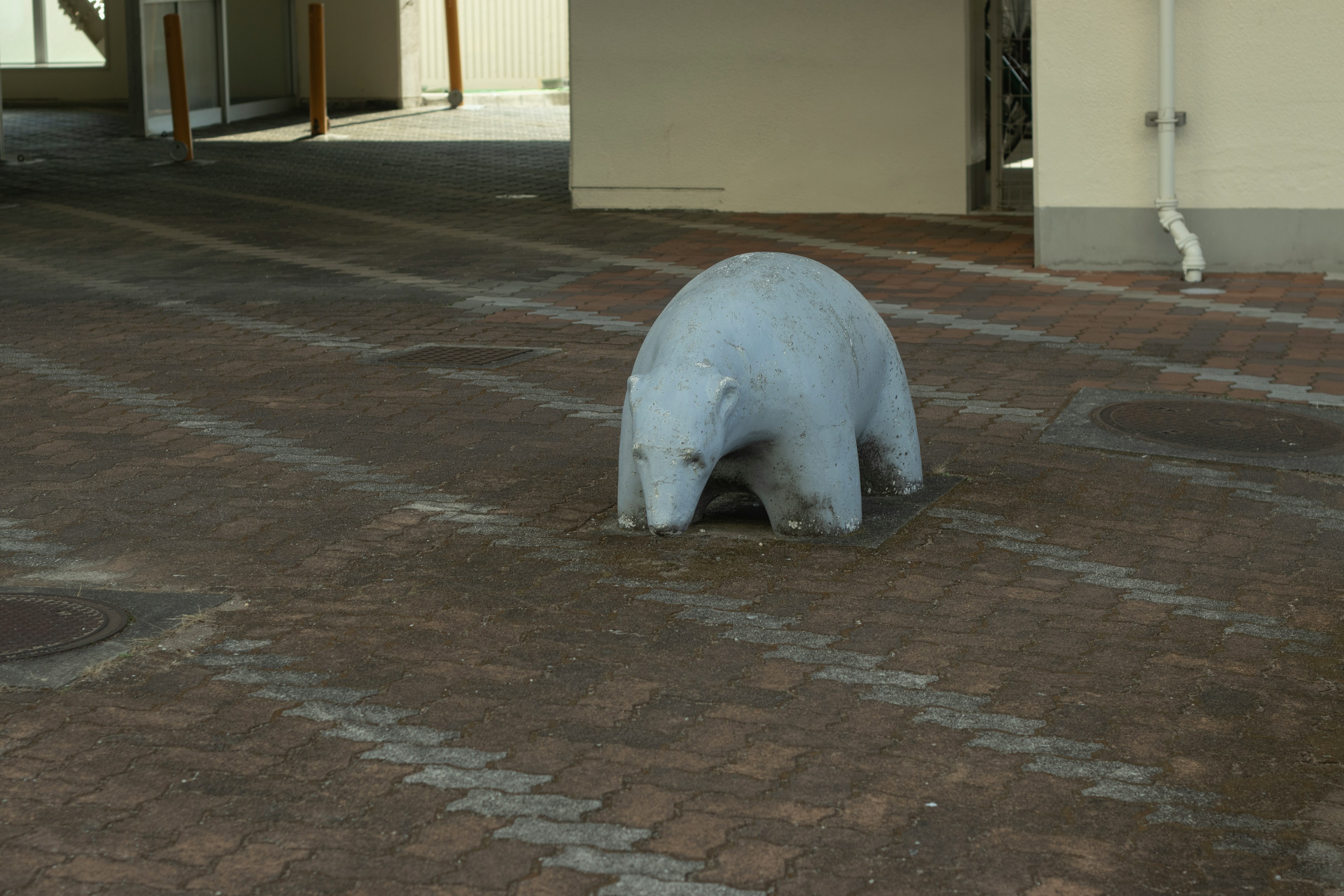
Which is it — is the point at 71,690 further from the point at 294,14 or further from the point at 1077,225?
the point at 294,14

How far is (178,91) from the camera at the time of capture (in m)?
20.7

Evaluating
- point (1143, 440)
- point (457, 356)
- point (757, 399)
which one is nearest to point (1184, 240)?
point (1143, 440)

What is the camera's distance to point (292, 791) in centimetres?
401

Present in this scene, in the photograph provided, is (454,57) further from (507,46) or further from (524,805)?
(524,805)

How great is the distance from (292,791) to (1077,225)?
974 cm

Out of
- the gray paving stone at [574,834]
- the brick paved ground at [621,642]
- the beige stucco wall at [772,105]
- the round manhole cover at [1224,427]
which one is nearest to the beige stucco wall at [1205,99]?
the brick paved ground at [621,642]

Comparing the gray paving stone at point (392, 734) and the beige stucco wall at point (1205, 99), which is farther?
the beige stucco wall at point (1205, 99)

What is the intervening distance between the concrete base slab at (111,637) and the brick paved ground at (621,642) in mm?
88

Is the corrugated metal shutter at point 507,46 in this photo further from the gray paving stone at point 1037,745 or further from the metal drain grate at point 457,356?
the gray paving stone at point 1037,745

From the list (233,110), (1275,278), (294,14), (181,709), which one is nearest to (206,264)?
(1275,278)

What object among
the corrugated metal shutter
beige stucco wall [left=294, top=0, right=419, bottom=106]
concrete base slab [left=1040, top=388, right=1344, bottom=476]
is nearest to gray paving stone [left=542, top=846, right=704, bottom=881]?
concrete base slab [left=1040, top=388, right=1344, bottom=476]

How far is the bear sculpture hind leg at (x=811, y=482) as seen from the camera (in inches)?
231

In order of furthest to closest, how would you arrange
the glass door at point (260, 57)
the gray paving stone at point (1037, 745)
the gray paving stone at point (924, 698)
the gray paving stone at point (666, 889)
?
the glass door at point (260, 57), the gray paving stone at point (924, 698), the gray paving stone at point (1037, 745), the gray paving stone at point (666, 889)

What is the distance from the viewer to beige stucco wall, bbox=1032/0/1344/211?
11734 mm
